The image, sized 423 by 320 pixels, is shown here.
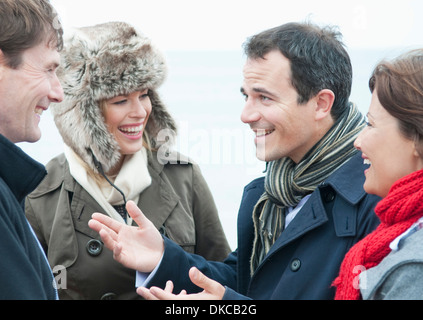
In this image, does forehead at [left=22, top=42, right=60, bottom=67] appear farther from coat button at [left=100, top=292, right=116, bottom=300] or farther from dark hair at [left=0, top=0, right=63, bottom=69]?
coat button at [left=100, top=292, right=116, bottom=300]

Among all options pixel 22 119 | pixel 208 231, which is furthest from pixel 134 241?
pixel 22 119

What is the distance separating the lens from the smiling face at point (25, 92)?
1.95 meters

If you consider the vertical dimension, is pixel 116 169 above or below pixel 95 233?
above

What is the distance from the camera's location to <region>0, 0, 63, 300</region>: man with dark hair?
1.63m

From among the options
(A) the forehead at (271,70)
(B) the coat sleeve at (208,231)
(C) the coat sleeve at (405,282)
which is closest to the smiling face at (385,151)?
(C) the coat sleeve at (405,282)

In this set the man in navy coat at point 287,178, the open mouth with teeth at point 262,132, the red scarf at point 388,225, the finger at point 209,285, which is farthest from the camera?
the open mouth with teeth at point 262,132

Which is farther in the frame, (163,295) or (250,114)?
(250,114)

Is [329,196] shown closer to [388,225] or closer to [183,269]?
[388,225]

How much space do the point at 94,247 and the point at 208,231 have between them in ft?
1.99

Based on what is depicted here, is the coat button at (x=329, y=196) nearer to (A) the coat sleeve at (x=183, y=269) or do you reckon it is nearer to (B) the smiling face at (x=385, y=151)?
(B) the smiling face at (x=385, y=151)

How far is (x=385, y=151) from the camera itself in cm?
190

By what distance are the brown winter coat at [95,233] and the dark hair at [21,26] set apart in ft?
3.46

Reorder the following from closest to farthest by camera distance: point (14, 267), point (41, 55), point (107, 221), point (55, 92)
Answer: point (14, 267) → point (41, 55) → point (55, 92) → point (107, 221)

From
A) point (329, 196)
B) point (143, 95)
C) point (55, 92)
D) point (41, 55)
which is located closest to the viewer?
point (41, 55)
